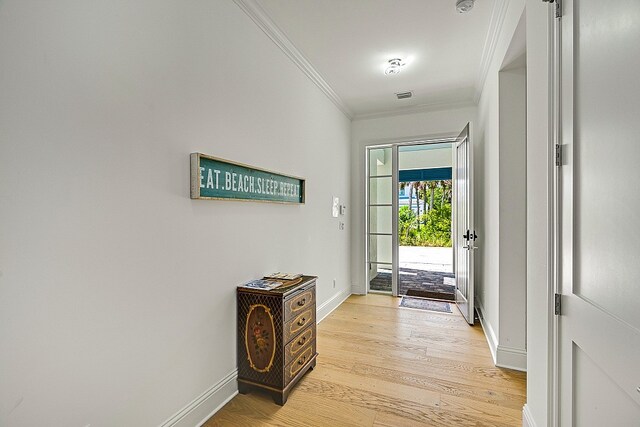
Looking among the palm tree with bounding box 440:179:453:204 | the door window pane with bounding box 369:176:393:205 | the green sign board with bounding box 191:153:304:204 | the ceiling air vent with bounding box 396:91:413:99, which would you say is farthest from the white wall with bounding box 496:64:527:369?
the palm tree with bounding box 440:179:453:204

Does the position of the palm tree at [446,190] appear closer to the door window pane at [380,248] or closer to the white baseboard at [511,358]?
the door window pane at [380,248]

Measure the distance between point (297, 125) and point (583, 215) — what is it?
2.39 metres

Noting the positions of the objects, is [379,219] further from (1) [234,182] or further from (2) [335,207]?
(1) [234,182]

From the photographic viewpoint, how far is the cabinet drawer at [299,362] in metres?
2.00

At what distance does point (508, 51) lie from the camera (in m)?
2.16

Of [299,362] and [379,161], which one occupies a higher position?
[379,161]

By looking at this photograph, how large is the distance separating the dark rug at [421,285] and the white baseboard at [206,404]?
3.14 m

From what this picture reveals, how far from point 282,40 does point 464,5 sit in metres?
1.42

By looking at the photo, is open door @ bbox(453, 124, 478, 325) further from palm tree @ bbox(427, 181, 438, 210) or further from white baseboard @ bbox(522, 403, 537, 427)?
palm tree @ bbox(427, 181, 438, 210)

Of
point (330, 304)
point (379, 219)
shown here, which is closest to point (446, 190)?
point (379, 219)

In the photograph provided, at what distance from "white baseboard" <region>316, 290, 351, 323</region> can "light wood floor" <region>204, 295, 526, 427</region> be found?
23cm

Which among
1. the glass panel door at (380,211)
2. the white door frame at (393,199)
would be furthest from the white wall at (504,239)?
the glass panel door at (380,211)

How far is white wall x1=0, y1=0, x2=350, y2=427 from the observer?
1016 millimetres

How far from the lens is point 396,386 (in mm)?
2152
